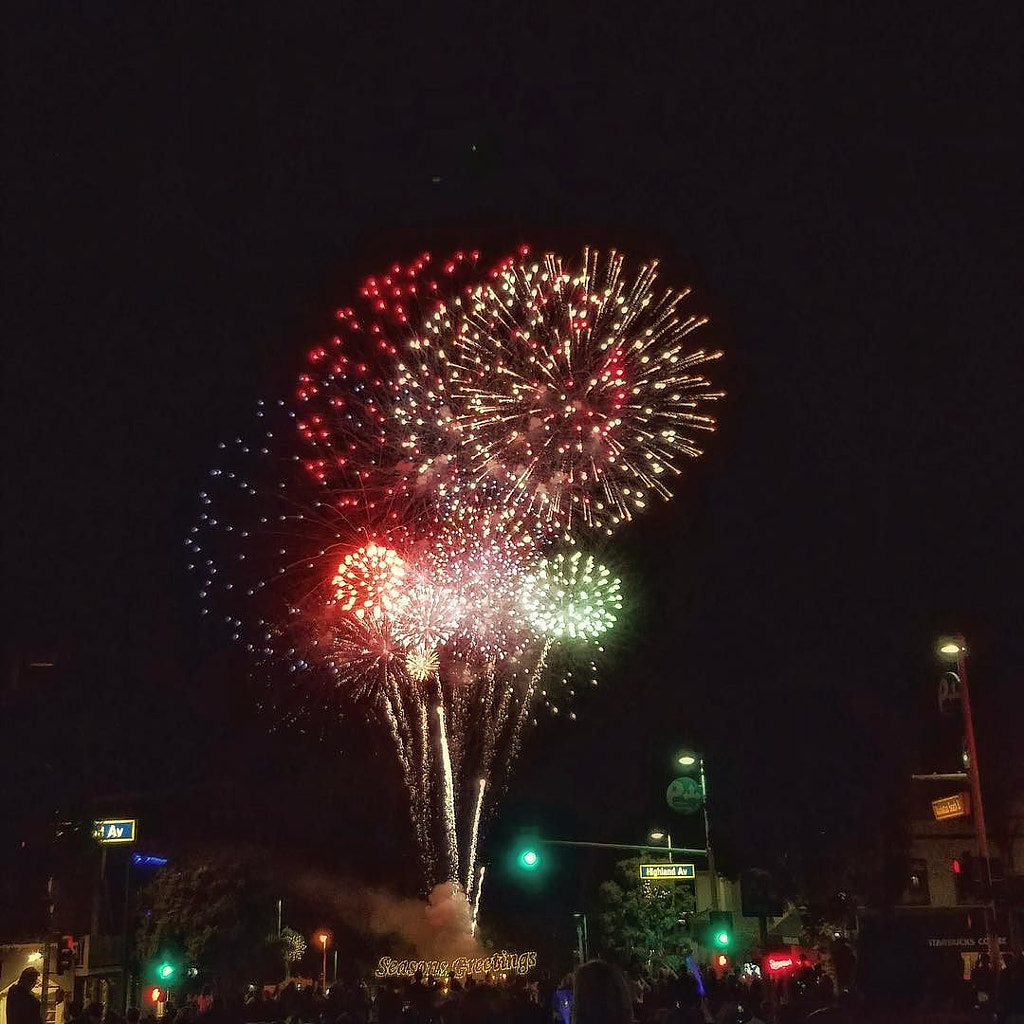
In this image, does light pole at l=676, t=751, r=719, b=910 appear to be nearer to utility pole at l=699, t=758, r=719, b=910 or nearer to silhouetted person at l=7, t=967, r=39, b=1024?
utility pole at l=699, t=758, r=719, b=910

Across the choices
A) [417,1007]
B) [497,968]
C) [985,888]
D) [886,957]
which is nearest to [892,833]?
[497,968]

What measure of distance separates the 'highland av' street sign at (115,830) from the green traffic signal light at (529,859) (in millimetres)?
7723

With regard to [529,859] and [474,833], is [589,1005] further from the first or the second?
[474,833]

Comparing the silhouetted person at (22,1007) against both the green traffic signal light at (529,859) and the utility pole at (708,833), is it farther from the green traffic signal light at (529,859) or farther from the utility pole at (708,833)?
the utility pole at (708,833)

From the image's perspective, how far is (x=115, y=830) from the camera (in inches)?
994

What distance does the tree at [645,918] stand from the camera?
55312 millimetres

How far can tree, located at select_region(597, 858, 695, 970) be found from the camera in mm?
55312

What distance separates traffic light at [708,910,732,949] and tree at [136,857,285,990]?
27.0m

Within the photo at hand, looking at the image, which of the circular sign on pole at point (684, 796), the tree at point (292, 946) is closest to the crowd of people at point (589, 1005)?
the circular sign on pole at point (684, 796)

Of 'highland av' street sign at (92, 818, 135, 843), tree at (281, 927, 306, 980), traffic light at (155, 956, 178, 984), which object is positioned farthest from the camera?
tree at (281, 927, 306, 980)

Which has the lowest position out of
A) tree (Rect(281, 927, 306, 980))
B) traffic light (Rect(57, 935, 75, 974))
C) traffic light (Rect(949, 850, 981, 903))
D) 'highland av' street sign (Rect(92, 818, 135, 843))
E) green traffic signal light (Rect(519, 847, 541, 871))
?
tree (Rect(281, 927, 306, 980))

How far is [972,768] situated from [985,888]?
8.22 feet

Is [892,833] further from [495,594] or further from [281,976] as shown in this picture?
A: [281,976]

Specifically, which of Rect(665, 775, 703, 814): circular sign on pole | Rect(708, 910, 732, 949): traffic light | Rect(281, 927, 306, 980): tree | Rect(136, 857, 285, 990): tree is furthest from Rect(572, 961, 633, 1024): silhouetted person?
Rect(281, 927, 306, 980): tree
